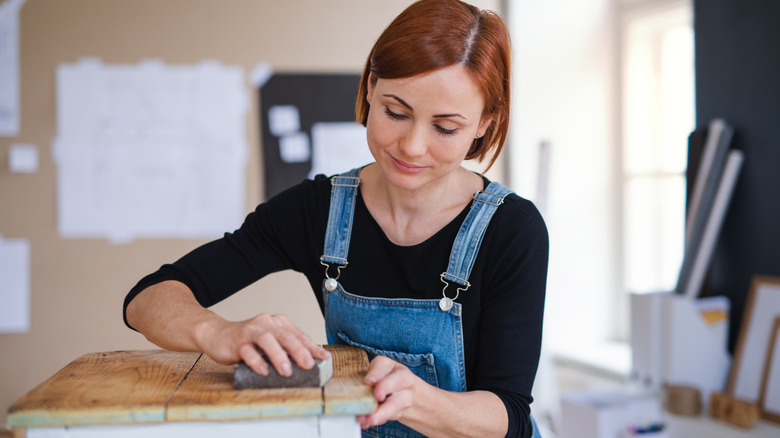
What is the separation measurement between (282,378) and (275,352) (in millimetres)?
35

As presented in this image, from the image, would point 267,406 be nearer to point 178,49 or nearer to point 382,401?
point 382,401

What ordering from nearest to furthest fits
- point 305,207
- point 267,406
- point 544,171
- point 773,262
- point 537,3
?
1. point 267,406
2. point 305,207
3. point 773,262
4. point 544,171
5. point 537,3

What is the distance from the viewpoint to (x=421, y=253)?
1.25 metres

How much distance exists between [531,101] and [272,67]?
4.78 feet

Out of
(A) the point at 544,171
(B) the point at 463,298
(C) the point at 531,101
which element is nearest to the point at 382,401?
(B) the point at 463,298

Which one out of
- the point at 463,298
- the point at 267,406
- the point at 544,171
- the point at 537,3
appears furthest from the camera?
the point at 537,3

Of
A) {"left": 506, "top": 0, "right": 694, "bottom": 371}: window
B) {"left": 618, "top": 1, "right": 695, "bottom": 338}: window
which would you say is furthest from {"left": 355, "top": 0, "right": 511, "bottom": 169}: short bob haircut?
{"left": 618, "top": 1, "right": 695, "bottom": 338}: window

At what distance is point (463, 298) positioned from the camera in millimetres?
1215

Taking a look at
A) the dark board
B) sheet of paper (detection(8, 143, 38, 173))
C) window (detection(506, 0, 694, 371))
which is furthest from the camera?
window (detection(506, 0, 694, 371))

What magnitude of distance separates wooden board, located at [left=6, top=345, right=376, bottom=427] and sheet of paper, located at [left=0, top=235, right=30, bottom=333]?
279 centimetres

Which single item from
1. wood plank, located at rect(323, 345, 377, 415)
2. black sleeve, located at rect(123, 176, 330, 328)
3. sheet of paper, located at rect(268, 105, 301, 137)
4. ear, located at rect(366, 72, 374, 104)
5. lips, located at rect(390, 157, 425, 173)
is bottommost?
wood plank, located at rect(323, 345, 377, 415)

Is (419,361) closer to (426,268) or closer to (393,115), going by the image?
(426,268)

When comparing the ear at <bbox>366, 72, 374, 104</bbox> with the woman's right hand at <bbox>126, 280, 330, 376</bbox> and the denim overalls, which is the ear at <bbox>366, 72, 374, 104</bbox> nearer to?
the denim overalls

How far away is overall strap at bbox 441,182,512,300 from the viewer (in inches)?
47.5
